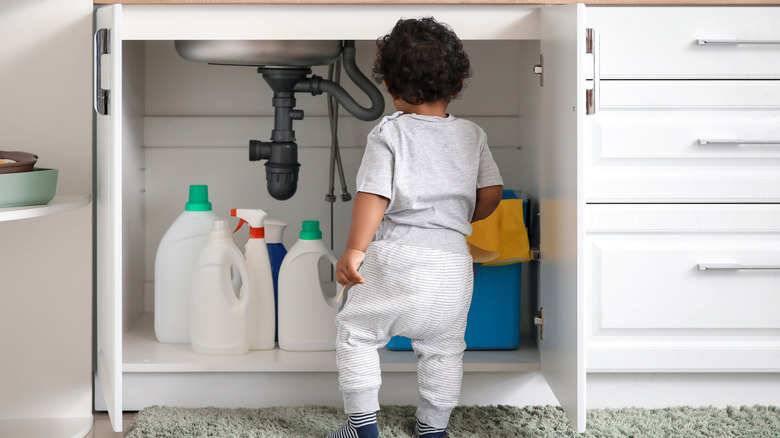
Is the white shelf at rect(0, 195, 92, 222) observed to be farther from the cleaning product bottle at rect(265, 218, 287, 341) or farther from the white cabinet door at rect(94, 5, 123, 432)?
the cleaning product bottle at rect(265, 218, 287, 341)

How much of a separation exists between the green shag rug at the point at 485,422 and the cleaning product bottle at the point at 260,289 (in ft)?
0.53

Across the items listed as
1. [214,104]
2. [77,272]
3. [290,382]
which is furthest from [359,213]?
[214,104]

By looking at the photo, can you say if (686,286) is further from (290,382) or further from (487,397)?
(290,382)

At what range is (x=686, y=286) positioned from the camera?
141 cm

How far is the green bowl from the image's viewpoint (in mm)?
1227

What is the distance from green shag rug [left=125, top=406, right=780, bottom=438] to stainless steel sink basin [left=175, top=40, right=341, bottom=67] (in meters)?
0.65

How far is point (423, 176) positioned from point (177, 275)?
2.04 ft

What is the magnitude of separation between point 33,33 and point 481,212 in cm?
84

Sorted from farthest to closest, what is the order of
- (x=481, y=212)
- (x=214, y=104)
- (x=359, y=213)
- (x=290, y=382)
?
(x=214, y=104) < (x=290, y=382) < (x=481, y=212) < (x=359, y=213)

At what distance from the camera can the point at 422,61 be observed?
1255mm

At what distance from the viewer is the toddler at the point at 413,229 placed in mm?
1258

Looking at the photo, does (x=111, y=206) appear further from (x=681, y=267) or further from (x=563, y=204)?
(x=681, y=267)

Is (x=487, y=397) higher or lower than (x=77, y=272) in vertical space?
lower

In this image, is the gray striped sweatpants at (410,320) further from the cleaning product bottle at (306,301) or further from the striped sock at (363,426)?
the cleaning product bottle at (306,301)
